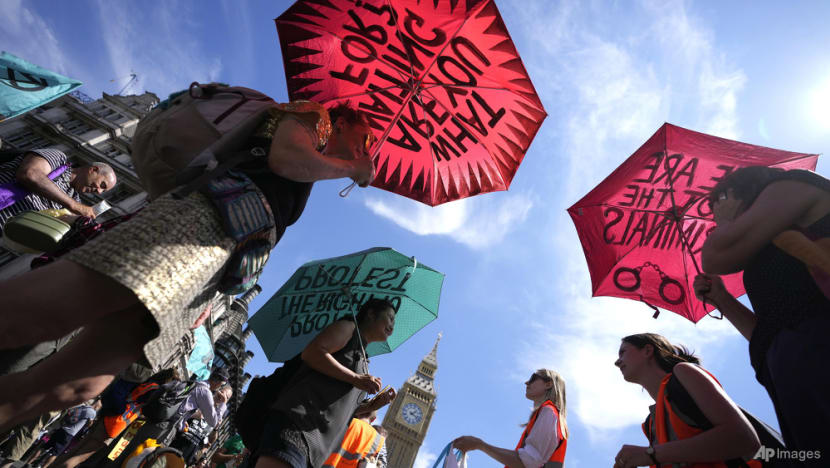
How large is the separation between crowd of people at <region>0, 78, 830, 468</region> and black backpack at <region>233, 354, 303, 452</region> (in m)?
0.01

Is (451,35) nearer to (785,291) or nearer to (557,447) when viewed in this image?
(785,291)

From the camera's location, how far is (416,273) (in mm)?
4359

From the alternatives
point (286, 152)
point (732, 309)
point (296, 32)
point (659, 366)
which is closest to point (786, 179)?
point (732, 309)

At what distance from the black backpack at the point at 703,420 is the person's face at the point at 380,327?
203 cm

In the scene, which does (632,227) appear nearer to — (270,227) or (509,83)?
(509,83)

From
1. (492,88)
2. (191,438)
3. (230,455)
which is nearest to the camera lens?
(492,88)

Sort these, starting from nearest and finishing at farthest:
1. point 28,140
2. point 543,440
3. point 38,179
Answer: point 38,179 < point 543,440 < point 28,140

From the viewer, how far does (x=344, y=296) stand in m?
3.84

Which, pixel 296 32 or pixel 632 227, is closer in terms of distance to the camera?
pixel 296 32

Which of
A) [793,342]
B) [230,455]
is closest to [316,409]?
[793,342]

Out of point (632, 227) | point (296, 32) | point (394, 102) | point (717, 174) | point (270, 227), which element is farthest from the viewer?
point (632, 227)

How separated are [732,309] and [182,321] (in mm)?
2893

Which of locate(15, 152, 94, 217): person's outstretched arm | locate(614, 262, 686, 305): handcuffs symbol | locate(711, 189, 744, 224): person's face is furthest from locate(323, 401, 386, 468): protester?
locate(711, 189, 744, 224): person's face

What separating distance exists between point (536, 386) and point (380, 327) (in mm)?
2034
